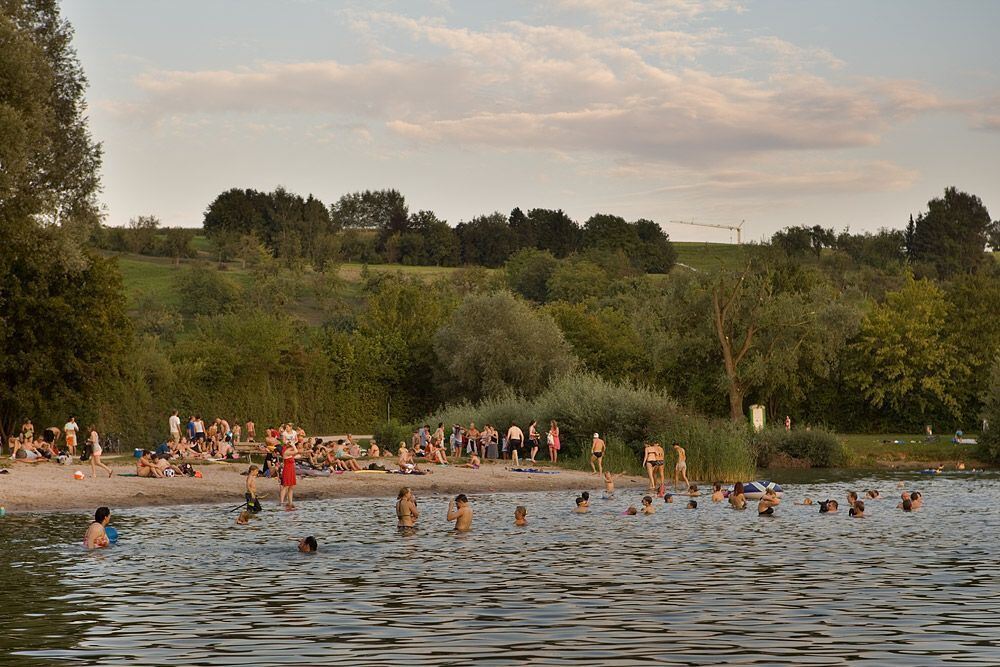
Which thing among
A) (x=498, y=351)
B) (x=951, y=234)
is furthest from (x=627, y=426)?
(x=951, y=234)

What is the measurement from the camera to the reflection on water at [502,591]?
14406mm

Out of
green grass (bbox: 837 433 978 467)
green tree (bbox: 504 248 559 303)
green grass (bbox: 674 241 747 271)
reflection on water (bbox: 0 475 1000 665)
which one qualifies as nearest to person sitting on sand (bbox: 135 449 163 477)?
reflection on water (bbox: 0 475 1000 665)

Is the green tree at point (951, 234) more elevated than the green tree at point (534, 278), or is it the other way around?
the green tree at point (951, 234)

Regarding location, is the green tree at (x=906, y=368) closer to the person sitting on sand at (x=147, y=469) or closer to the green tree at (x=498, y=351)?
the green tree at (x=498, y=351)

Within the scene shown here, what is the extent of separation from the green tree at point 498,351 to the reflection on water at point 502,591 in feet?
112

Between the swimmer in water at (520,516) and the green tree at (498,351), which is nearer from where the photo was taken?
the swimmer in water at (520,516)

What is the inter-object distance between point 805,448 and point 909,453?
6029 mm

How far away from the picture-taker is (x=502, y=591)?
19.4 meters

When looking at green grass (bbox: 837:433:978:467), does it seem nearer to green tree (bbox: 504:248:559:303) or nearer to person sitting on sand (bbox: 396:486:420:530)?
person sitting on sand (bbox: 396:486:420:530)

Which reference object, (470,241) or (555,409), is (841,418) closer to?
(555,409)

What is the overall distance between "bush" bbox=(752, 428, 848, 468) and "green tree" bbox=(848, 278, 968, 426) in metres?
16.7

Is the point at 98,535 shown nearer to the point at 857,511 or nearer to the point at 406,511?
the point at 406,511

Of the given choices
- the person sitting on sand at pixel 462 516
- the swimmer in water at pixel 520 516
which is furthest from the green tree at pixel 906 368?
the person sitting on sand at pixel 462 516

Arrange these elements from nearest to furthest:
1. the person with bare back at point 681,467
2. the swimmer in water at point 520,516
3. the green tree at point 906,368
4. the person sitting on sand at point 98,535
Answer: the person sitting on sand at point 98,535 < the swimmer in water at point 520,516 < the person with bare back at point 681,467 < the green tree at point 906,368
